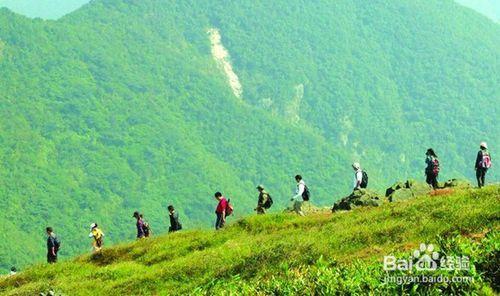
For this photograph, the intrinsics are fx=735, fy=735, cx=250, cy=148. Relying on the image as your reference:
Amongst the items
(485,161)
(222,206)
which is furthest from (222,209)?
(485,161)

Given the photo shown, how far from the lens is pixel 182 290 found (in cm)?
2328

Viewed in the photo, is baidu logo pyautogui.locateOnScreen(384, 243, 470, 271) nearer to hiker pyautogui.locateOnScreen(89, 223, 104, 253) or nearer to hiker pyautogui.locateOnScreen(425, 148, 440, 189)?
hiker pyautogui.locateOnScreen(425, 148, 440, 189)

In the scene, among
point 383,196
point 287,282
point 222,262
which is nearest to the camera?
point 287,282

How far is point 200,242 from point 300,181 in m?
5.11

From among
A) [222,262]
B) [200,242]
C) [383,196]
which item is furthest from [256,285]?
[383,196]

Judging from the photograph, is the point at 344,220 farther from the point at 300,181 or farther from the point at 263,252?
the point at 263,252

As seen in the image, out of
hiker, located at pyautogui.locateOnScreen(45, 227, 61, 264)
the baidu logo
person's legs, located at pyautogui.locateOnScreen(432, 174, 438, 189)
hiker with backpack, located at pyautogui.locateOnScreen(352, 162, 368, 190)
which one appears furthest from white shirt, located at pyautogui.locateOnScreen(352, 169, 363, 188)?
the baidu logo

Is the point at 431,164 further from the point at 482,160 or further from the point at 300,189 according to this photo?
the point at 300,189

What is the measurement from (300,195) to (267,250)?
7.75 metres

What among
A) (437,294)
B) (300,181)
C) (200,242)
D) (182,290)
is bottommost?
(437,294)

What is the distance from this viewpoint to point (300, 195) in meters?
32.3

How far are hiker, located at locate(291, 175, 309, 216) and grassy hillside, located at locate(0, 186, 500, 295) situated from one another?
0.74 metres

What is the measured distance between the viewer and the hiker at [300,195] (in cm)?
3189

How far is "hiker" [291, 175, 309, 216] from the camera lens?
31891 mm
